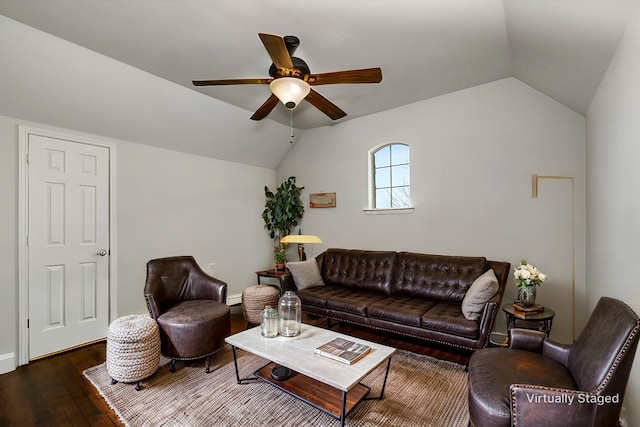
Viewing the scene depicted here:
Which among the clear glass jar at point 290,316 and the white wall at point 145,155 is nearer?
the clear glass jar at point 290,316

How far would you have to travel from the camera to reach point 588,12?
1677mm

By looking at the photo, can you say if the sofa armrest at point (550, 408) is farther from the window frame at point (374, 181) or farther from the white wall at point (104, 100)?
the white wall at point (104, 100)

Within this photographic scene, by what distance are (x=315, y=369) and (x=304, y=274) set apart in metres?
2.14

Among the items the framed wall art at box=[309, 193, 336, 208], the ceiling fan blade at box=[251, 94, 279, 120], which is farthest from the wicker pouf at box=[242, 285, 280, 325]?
the ceiling fan blade at box=[251, 94, 279, 120]

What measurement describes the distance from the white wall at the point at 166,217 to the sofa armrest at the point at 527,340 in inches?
153

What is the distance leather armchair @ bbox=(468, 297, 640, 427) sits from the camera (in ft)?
4.42

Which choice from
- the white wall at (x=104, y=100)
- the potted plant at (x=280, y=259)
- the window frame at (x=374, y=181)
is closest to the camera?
the white wall at (x=104, y=100)

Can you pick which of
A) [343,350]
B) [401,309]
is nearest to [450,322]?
[401,309]

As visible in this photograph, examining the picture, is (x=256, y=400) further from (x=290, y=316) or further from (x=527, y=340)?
(x=527, y=340)

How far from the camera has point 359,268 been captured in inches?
161

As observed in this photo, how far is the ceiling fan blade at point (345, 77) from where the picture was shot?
218 cm

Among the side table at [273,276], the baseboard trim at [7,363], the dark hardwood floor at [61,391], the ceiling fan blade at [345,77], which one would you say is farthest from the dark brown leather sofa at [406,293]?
the baseboard trim at [7,363]

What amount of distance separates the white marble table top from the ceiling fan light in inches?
71.6

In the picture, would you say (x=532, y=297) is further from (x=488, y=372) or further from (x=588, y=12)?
(x=588, y=12)
